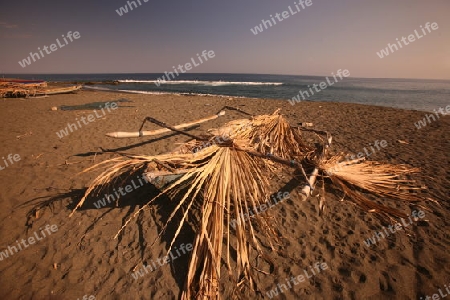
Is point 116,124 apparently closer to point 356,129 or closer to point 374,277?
point 374,277

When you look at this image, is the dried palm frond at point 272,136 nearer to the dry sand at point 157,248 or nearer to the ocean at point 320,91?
the dry sand at point 157,248

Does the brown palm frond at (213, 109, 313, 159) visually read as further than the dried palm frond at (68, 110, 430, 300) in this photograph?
Yes

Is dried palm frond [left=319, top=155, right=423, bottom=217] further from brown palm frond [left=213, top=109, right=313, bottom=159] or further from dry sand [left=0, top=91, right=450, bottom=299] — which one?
brown palm frond [left=213, top=109, right=313, bottom=159]

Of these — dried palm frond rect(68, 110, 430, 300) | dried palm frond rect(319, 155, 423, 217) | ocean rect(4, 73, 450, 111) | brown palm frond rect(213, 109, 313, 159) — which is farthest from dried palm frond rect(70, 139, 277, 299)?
ocean rect(4, 73, 450, 111)

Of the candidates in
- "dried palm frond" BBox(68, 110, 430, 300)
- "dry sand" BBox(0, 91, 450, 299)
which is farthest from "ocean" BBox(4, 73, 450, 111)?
"dry sand" BBox(0, 91, 450, 299)

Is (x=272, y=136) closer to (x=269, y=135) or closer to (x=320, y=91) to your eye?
(x=269, y=135)

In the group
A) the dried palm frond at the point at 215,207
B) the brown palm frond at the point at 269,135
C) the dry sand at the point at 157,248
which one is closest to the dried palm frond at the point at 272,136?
the brown palm frond at the point at 269,135

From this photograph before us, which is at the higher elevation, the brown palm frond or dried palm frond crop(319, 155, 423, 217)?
the brown palm frond

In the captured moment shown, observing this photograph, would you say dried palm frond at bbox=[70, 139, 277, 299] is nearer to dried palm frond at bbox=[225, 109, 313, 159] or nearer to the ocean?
dried palm frond at bbox=[225, 109, 313, 159]

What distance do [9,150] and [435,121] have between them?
1671 cm

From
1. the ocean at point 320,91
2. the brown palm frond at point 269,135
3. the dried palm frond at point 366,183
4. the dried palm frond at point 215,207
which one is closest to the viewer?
the dried palm frond at point 215,207

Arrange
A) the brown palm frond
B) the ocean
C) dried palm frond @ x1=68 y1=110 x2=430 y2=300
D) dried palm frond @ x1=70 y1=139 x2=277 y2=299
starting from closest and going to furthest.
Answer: dried palm frond @ x1=70 y1=139 x2=277 y2=299, dried palm frond @ x1=68 y1=110 x2=430 y2=300, the brown palm frond, the ocean

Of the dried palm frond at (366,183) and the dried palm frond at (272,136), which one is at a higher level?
the dried palm frond at (272,136)

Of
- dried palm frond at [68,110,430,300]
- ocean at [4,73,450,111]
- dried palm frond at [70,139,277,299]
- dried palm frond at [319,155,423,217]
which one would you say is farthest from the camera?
ocean at [4,73,450,111]
